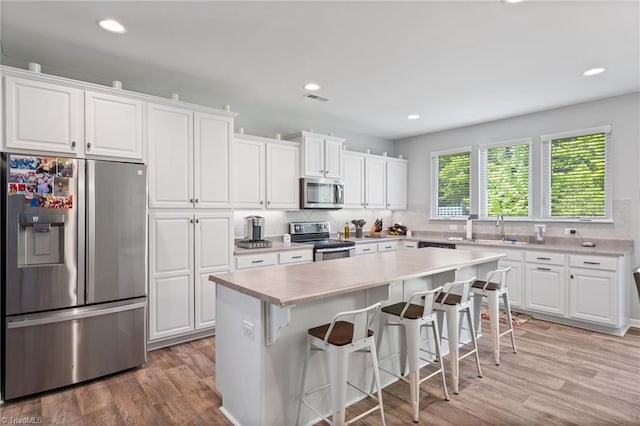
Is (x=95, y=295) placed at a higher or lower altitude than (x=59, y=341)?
higher

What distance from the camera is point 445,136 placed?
231 inches

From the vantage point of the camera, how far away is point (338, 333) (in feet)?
6.72

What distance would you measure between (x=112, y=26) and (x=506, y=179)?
16.7 feet

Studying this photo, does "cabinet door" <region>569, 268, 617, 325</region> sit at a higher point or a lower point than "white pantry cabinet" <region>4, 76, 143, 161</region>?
lower

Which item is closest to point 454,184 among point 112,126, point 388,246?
point 388,246

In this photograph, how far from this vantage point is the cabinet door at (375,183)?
5.81m

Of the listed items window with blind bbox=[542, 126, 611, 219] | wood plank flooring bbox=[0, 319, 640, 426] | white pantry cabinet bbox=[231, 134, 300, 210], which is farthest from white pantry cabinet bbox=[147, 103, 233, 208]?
window with blind bbox=[542, 126, 611, 219]

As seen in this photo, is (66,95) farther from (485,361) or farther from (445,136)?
(445,136)

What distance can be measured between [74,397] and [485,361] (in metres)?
3.32

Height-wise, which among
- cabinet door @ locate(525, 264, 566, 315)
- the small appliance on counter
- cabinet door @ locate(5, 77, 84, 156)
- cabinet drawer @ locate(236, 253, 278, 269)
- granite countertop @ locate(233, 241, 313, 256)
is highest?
cabinet door @ locate(5, 77, 84, 156)

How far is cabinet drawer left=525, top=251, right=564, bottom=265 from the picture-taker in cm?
409

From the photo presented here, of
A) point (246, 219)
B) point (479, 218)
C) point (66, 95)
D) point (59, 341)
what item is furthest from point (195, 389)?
point (479, 218)

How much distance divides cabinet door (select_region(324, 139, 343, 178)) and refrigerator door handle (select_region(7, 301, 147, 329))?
3.05 m

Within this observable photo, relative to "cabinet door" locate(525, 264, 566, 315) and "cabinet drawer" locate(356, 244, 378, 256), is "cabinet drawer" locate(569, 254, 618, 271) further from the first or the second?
"cabinet drawer" locate(356, 244, 378, 256)
